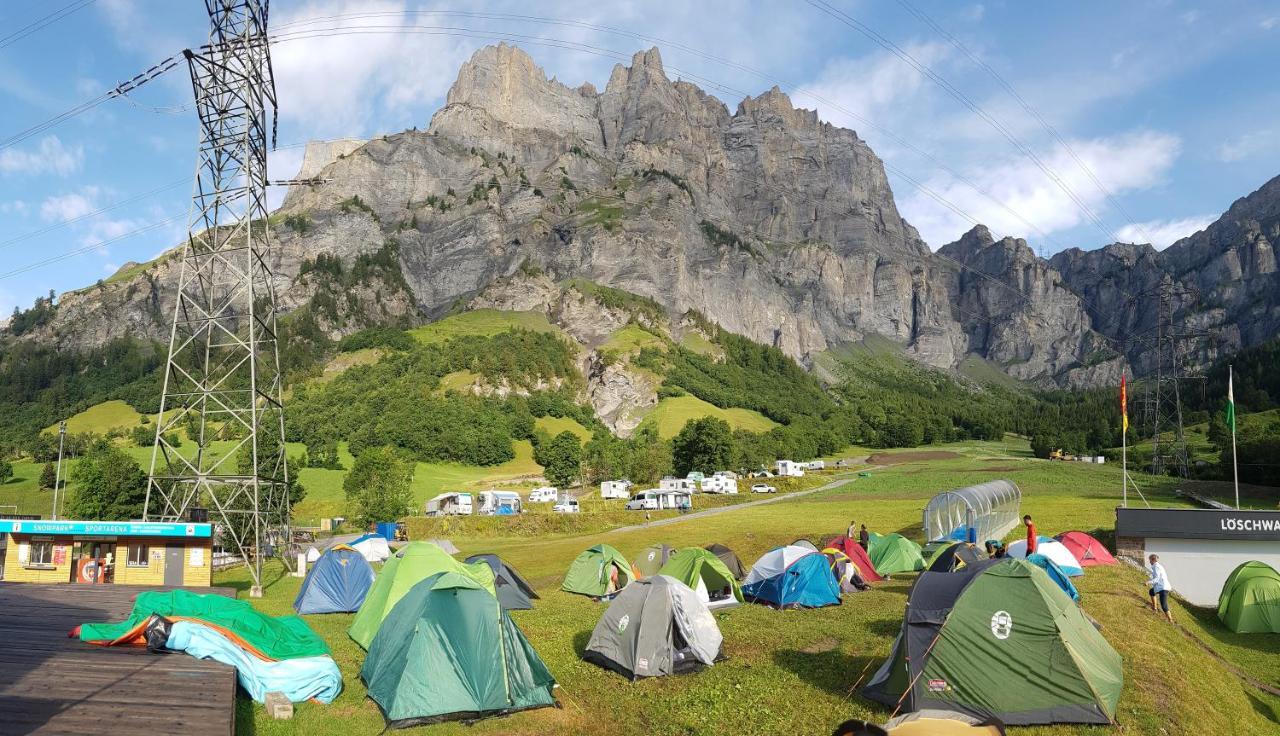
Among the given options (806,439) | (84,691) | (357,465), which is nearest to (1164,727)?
(84,691)

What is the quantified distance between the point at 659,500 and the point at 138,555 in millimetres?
50679

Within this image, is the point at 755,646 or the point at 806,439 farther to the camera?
the point at 806,439

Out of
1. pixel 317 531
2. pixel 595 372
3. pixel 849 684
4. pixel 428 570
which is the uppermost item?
pixel 595 372

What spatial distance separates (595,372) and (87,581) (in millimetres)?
167436

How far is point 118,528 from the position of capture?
1185 inches

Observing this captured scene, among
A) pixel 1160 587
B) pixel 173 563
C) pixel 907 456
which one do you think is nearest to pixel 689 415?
pixel 907 456

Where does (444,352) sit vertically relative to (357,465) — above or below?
above

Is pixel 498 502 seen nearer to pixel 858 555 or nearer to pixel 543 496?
pixel 543 496

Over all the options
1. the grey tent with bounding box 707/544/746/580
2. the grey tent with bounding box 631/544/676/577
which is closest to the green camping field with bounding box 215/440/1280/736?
the grey tent with bounding box 631/544/676/577

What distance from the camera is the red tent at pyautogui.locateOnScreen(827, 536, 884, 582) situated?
30.5m

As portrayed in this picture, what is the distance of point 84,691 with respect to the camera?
1257cm

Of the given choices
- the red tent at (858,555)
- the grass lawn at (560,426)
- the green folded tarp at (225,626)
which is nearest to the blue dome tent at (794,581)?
the red tent at (858,555)

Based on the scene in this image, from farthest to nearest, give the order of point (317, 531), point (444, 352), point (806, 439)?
1. point (444, 352)
2. point (806, 439)
3. point (317, 531)

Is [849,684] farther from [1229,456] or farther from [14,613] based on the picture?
[1229,456]
